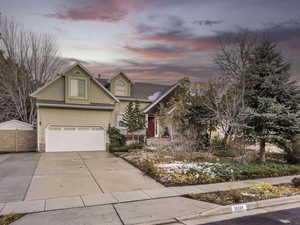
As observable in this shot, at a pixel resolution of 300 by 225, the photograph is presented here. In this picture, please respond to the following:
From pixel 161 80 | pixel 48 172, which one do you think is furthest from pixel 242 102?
pixel 161 80

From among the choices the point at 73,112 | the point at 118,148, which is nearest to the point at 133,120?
the point at 118,148

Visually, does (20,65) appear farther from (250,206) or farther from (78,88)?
(250,206)

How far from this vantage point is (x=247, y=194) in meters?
6.01

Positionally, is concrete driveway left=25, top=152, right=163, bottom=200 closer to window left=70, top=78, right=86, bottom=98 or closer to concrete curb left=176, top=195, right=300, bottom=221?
concrete curb left=176, top=195, right=300, bottom=221

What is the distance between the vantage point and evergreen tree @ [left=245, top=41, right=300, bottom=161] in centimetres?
1022

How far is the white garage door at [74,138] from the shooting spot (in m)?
14.6

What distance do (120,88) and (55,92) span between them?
6.35 meters

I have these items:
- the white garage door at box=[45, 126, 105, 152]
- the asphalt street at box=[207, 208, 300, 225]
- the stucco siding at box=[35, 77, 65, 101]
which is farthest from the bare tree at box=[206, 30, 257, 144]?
the stucco siding at box=[35, 77, 65, 101]

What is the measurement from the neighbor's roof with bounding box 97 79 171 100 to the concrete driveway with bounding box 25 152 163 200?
11.5m

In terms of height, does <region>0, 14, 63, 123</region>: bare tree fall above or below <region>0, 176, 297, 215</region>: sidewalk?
above

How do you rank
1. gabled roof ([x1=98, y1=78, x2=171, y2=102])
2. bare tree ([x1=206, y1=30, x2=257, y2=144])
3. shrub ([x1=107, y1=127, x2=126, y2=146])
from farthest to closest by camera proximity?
1. gabled roof ([x1=98, y1=78, x2=171, y2=102])
2. shrub ([x1=107, y1=127, x2=126, y2=146])
3. bare tree ([x1=206, y1=30, x2=257, y2=144])

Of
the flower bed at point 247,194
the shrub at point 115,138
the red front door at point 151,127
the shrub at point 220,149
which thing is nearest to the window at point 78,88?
the shrub at point 115,138

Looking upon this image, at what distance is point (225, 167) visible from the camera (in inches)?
335

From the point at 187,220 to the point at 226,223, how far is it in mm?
850
